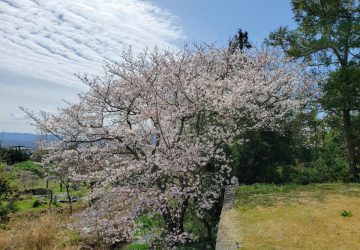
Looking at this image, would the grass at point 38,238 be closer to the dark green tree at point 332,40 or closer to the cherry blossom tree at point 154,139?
the cherry blossom tree at point 154,139

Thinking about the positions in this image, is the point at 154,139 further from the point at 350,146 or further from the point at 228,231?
the point at 350,146

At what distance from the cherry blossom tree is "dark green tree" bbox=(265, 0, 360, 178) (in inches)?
139

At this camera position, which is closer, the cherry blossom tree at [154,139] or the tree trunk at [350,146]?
the cherry blossom tree at [154,139]

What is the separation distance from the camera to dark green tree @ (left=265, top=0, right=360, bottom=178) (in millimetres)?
14398

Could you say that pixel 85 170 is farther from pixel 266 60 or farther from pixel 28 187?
pixel 28 187

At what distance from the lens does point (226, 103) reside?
11266mm

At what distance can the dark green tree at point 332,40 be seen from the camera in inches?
567

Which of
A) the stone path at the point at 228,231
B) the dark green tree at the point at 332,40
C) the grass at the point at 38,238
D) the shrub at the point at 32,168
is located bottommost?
the grass at the point at 38,238

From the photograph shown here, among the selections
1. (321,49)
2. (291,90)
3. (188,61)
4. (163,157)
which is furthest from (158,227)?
(321,49)

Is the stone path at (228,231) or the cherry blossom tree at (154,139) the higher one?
the cherry blossom tree at (154,139)

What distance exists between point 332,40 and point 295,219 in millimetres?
9599

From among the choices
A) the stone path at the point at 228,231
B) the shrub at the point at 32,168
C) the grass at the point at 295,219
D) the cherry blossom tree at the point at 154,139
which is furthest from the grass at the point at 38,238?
the shrub at the point at 32,168

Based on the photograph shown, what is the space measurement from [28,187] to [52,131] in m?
20.5

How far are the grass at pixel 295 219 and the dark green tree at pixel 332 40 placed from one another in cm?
381
